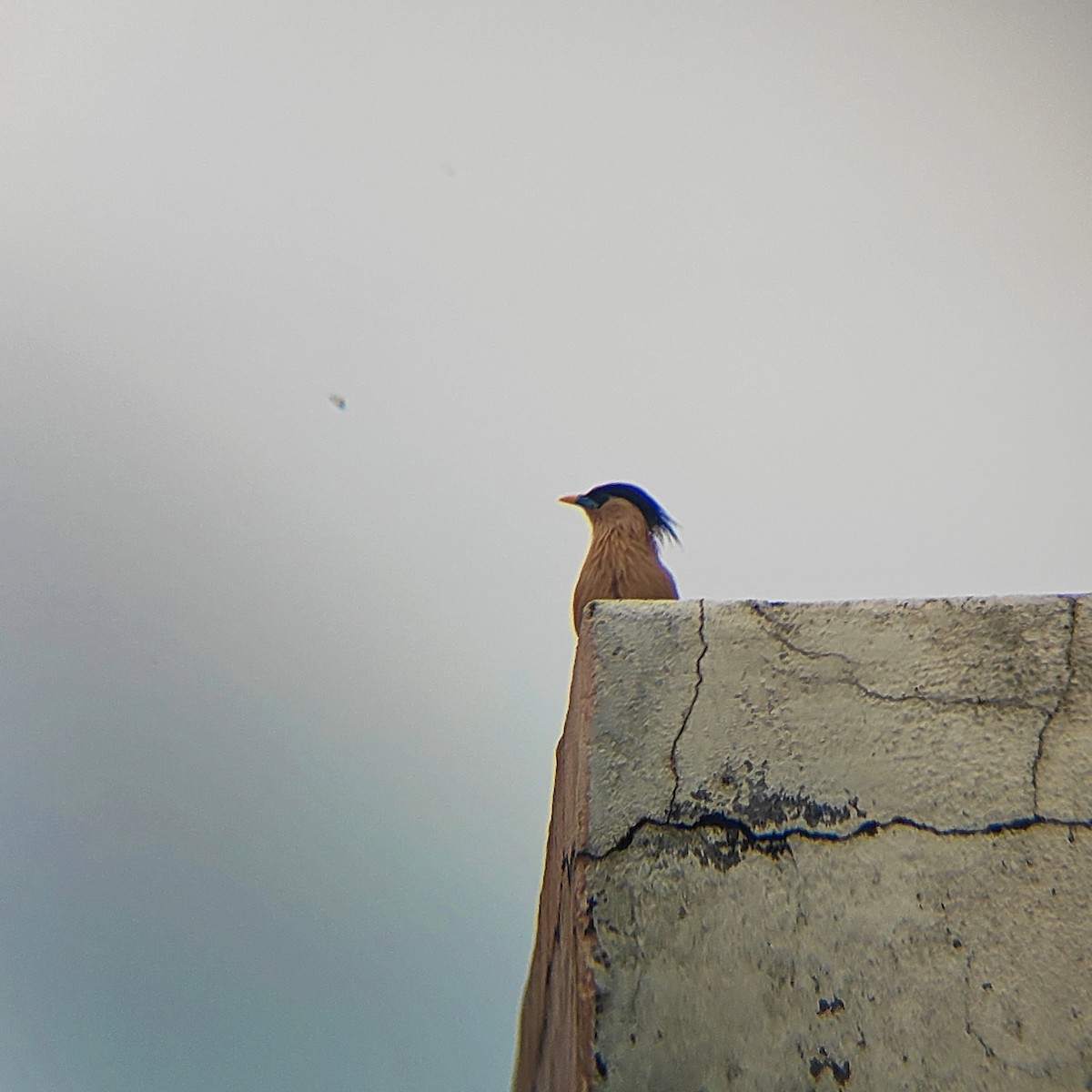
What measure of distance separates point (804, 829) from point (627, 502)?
2.79 feet

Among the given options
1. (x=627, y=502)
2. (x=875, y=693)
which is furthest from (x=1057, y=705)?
(x=627, y=502)

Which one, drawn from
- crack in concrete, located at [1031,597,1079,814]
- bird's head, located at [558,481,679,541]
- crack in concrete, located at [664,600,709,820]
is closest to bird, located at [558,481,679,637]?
bird's head, located at [558,481,679,541]

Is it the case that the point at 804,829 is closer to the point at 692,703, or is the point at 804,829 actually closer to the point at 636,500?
the point at 692,703

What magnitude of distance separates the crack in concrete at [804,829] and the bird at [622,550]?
0.48m

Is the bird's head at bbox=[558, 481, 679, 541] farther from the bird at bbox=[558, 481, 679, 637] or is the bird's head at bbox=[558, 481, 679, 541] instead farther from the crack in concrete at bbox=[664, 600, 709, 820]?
the crack in concrete at bbox=[664, 600, 709, 820]

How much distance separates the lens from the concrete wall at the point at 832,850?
58 centimetres

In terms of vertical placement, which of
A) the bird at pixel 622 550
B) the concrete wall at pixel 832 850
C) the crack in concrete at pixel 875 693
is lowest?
the concrete wall at pixel 832 850

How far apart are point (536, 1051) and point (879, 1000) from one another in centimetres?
66

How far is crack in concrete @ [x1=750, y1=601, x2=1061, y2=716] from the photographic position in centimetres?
65

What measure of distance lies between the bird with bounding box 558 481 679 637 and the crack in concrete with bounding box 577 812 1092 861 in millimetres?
485

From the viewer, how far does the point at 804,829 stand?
2.12 ft

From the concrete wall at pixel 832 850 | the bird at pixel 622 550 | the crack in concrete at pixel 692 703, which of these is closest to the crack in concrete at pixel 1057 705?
the concrete wall at pixel 832 850

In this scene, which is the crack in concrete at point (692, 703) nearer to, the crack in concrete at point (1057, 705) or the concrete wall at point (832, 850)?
the concrete wall at point (832, 850)

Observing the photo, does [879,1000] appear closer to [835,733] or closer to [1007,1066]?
[1007,1066]
